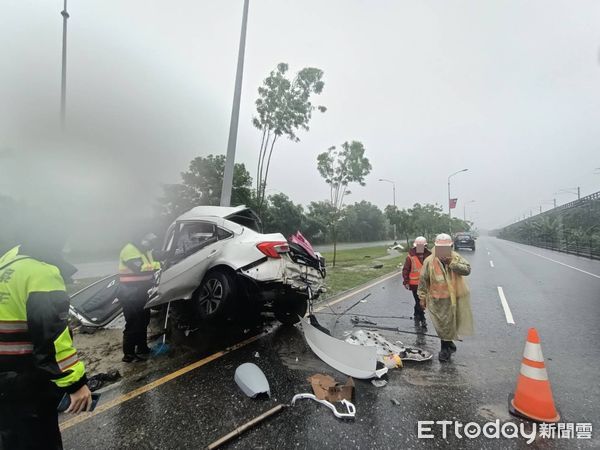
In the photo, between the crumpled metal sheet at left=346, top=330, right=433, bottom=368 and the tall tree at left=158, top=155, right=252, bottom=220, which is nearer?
the crumpled metal sheet at left=346, top=330, right=433, bottom=368

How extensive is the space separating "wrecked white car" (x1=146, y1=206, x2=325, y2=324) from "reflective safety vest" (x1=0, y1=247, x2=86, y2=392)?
2.08m

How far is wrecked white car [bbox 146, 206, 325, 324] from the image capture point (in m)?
3.53

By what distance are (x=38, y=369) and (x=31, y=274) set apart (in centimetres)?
47

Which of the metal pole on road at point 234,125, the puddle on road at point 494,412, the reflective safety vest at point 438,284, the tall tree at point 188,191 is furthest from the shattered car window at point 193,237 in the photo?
the puddle on road at point 494,412

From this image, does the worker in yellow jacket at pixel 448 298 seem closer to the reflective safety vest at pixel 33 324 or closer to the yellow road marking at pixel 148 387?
the yellow road marking at pixel 148 387

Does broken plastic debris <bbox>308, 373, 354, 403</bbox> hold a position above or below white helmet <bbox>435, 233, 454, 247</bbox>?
below

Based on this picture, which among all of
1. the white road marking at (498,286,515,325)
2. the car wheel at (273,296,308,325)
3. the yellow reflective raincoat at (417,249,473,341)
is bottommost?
the white road marking at (498,286,515,325)

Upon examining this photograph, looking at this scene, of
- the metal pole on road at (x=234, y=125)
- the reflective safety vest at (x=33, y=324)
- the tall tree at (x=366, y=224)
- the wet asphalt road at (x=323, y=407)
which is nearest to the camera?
the reflective safety vest at (x=33, y=324)

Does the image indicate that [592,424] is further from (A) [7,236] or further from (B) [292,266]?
(A) [7,236]

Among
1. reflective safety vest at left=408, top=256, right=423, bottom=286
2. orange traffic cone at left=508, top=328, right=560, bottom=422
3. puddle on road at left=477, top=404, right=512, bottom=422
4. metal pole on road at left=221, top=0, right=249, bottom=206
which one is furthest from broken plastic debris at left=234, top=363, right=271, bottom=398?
metal pole on road at left=221, top=0, right=249, bottom=206

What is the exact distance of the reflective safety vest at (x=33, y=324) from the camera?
138 cm

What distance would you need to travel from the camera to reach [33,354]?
140 cm

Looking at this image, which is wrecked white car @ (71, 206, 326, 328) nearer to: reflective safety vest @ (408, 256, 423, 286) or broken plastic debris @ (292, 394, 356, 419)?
broken plastic debris @ (292, 394, 356, 419)

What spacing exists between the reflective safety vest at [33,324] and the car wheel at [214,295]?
2039mm
